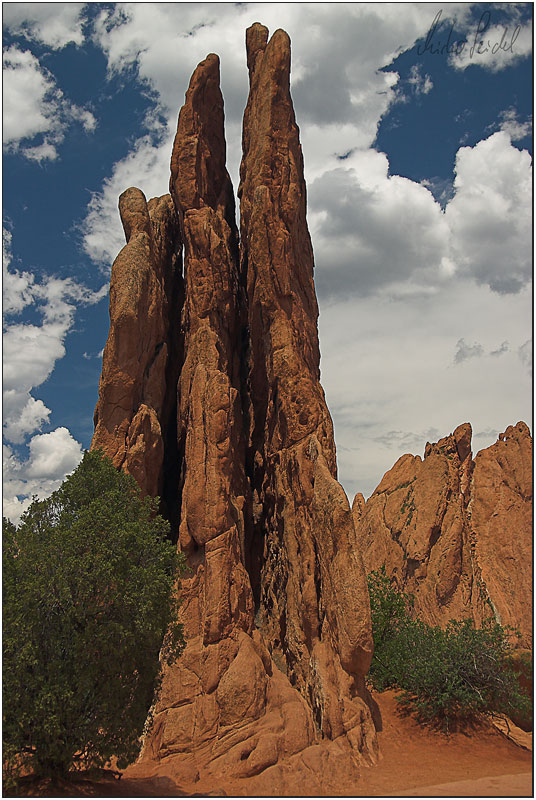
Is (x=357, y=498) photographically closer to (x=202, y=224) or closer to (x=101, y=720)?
(x=202, y=224)

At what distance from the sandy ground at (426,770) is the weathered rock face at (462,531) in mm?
19573

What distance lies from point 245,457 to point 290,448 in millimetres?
4350

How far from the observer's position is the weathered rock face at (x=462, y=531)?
41.4m

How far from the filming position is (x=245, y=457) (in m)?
26.5

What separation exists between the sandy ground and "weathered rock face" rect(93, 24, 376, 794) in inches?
28.8

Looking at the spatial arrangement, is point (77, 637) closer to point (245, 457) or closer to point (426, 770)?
point (426, 770)

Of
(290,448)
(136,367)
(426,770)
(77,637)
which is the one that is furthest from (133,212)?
(426,770)

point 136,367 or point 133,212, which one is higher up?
point 133,212

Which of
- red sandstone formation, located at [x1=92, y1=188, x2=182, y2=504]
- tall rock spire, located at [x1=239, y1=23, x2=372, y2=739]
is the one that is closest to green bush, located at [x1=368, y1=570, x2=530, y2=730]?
tall rock spire, located at [x1=239, y1=23, x2=372, y2=739]

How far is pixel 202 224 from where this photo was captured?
1008 inches

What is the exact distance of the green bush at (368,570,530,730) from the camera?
68.3 feet

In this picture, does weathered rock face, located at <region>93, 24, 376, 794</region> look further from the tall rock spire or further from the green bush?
the green bush

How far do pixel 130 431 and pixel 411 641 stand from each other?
14715mm

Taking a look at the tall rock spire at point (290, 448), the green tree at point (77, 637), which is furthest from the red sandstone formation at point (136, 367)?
the green tree at point (77, 637)
